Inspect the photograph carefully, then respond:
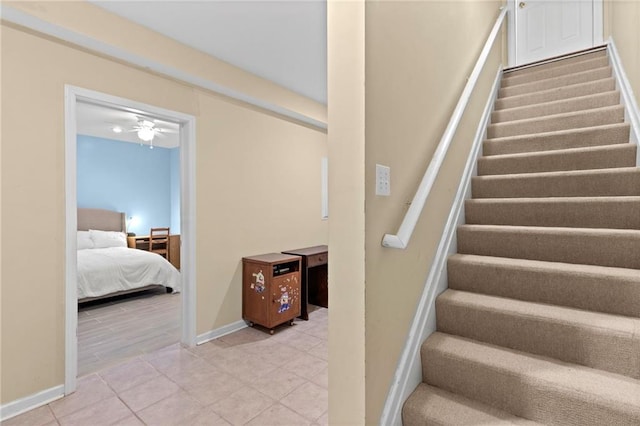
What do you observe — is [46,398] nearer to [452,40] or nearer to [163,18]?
[163,18]

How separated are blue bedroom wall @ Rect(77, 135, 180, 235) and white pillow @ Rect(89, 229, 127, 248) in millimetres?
761

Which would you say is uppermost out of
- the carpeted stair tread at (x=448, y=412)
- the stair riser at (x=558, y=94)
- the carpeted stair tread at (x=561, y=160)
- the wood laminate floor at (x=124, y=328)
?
the stair riser at (x=558, y=94)

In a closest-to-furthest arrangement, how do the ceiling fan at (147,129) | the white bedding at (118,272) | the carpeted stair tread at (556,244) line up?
the carpeted stair tread at (556,244)
the white bedding at (118,272)
the ceiling fan at (147,129)

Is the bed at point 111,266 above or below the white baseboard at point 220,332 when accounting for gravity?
above

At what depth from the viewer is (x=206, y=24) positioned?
2.35 meters

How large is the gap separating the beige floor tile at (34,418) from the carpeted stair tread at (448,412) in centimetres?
209

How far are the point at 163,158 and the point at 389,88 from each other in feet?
22.2

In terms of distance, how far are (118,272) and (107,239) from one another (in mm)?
1535

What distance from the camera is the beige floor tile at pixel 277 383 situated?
2.08 metres

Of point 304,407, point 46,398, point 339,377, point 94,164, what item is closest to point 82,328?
point 46,398

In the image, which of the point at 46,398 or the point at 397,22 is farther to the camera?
the point at 46,398

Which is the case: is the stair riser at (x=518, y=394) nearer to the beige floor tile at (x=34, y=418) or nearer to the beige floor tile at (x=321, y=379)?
the beige floor tile at (x=321, y=379)

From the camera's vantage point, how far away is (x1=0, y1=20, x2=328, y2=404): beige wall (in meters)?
1.91

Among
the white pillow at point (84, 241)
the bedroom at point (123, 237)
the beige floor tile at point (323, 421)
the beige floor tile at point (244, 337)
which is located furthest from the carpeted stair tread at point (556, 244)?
the white pillow at point (84, 241)
